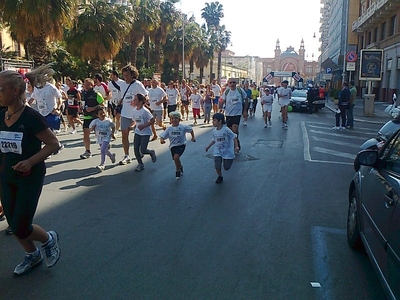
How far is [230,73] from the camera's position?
337 ft

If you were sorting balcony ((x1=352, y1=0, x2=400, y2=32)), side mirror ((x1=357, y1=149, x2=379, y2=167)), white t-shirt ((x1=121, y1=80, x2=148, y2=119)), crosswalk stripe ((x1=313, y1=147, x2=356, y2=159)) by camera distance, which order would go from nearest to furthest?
side mirror ((x1=357, y1=149, x2=379, y2=167)) → white t-shirt ((x1=121, y1=80, x2=148, y2=119)) → crosswalk stripe ((x1=313, y1=147, x2=356, y2=159)) → balcony ((x1=352, y1=0, x2=400, y2=32))

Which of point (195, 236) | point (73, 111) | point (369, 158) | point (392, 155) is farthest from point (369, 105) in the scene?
point (392, 155)

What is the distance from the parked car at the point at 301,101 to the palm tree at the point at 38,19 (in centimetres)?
1461

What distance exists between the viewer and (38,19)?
715 inches

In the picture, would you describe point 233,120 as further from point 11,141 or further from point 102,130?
point 11,141

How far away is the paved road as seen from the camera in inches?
147

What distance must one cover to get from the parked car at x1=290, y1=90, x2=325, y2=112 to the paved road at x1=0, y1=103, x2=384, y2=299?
60.6 ft

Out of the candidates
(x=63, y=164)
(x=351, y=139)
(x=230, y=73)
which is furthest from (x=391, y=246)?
(x=230, y=73)

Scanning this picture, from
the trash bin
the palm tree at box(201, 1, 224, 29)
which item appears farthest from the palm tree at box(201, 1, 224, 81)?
the trash bin

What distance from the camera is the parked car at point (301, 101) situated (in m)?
26.9

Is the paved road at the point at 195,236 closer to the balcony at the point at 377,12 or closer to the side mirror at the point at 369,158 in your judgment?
the side mirror at the point at 369,158

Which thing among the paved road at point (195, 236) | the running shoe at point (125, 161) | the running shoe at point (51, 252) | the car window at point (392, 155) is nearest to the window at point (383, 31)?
the paved road at point (195, 236)

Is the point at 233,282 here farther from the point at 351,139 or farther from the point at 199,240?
the point at 351,139

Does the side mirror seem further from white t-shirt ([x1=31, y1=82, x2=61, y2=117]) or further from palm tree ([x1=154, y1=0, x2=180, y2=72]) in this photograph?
palm tree ([x1=154, y1=0, x2=180, y2=72])
